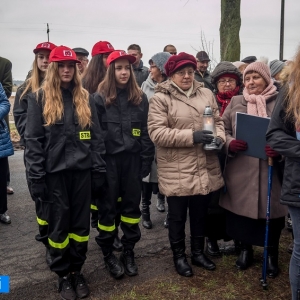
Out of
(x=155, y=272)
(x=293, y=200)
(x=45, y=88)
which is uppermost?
(x=45, y=88)

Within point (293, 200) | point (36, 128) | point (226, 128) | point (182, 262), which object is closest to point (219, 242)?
point (182, 262)

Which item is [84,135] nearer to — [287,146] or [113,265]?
[113,265]

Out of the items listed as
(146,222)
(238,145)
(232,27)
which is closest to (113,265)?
(146,222)

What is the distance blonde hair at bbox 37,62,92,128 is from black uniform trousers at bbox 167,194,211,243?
45.5 inches

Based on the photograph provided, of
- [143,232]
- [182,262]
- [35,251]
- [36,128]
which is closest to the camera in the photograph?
[36,128]

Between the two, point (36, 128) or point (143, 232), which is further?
point (143, 232)

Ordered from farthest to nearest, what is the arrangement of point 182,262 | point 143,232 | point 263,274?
point 143,232 < point 182,262 < point 263,274

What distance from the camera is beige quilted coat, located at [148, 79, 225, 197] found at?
3.86 meters

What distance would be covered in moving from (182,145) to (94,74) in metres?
1.38

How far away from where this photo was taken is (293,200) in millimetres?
2949

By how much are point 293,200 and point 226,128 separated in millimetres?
1430

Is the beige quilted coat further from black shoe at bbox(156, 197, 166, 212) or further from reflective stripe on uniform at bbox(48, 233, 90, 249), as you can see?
black shoe at bbox(156, 197, 166, 212)

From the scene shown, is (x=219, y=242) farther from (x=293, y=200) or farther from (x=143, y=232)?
(x=293, y=200)

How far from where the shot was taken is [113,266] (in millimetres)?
4000
